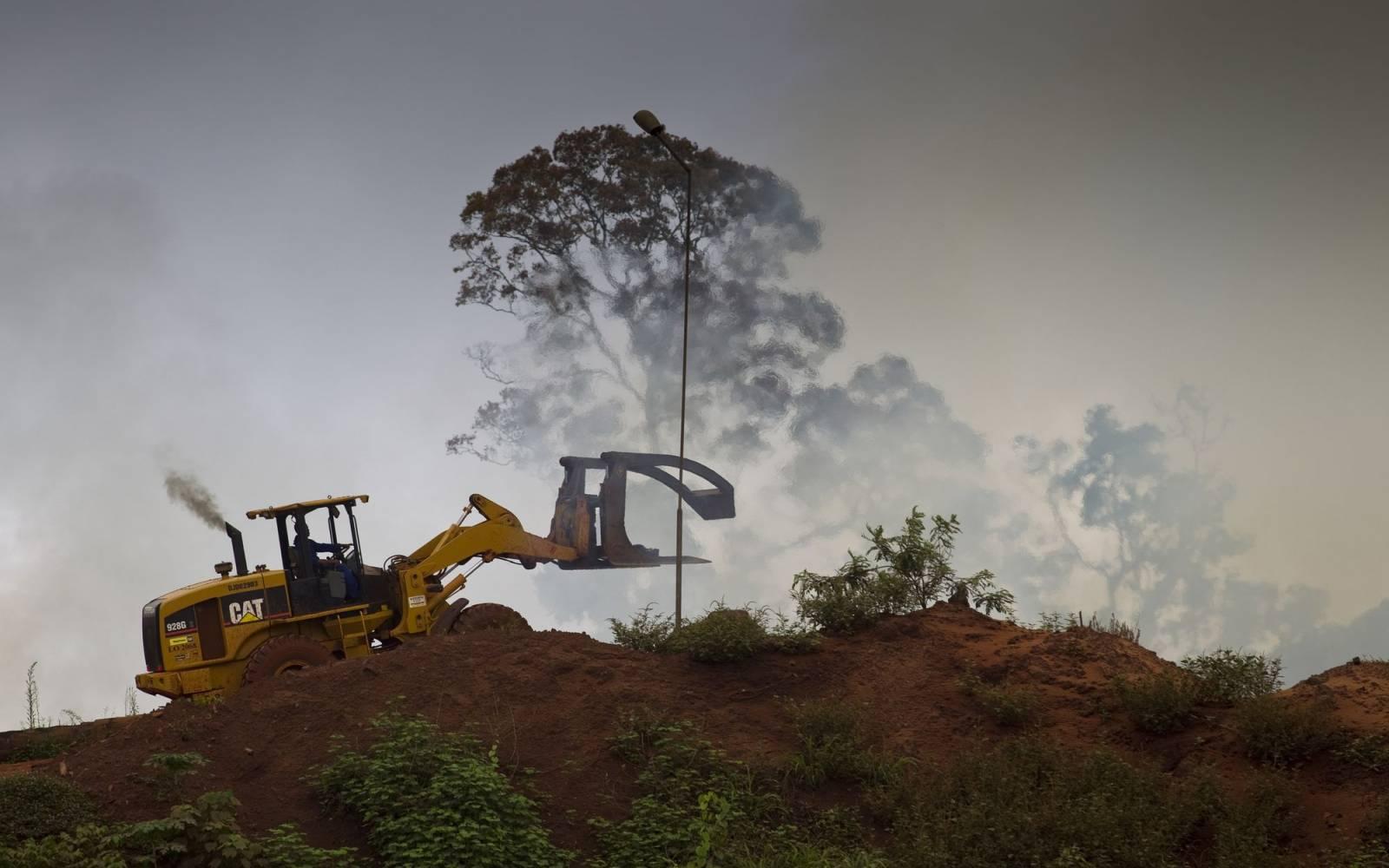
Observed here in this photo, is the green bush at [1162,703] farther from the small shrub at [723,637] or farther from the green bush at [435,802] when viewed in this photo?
the green bush at [435,802]

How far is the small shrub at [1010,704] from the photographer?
1590cm

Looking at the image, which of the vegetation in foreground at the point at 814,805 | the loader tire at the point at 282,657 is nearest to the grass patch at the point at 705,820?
the vegetation in foreground at the point at 814,805

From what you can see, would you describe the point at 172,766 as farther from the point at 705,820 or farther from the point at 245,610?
the point at 245,610

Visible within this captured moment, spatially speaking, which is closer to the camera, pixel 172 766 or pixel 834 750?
pixel 172 766

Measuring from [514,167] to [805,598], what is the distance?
62.9ft

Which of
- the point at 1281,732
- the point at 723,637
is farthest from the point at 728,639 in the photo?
the point at 1281,732

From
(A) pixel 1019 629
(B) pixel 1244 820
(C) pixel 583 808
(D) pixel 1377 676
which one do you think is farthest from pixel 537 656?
(D) pixel 1377 676

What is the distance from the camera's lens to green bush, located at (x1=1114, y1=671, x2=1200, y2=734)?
606 inches

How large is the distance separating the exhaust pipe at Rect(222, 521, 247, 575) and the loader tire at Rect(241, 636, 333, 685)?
4.20ft

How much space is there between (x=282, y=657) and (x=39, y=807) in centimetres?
673

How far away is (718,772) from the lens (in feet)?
A: 48.0

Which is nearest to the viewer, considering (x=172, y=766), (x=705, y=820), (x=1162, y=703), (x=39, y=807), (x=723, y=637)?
(x=39, y=807)

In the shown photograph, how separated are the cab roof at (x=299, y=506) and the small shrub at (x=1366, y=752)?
1451 cm

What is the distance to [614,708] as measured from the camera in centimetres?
1597
